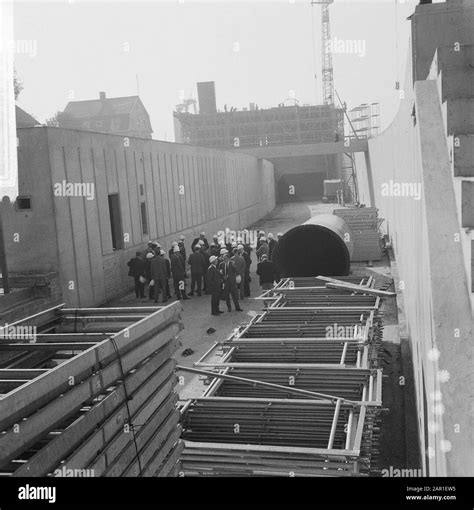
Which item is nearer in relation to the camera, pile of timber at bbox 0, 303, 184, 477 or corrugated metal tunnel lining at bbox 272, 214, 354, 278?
pile of timber at bbox 0, 303, 184, 477

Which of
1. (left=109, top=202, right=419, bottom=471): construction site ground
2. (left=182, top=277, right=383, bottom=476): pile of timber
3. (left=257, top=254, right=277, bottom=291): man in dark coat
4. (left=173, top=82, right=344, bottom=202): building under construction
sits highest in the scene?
(left=173, top=82, right=344, bottom=202): building under construction

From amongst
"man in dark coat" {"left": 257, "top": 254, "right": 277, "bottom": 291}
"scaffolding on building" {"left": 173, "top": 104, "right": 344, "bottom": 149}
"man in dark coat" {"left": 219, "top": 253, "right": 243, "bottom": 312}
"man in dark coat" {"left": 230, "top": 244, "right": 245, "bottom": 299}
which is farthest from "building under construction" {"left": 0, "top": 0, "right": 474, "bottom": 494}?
"scaffolding on building" {"left": 173, "top": 104, "right": 344, "bottom": 149}

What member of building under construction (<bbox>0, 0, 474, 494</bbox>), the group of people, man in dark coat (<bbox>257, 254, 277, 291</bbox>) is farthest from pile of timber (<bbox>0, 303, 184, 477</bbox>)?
man in dark coat (<bbox>257, 254, 277, 291</bbox>)

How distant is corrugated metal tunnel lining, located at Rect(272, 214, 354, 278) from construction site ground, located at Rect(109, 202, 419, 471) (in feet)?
4.60

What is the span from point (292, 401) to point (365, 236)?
50.2 ft

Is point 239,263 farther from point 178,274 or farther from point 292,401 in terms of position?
point 292,401

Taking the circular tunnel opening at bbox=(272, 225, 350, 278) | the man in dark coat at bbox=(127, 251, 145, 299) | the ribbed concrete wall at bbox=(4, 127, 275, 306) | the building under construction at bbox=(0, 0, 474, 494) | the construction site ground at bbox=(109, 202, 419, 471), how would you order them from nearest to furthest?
the building under construction at bbox=(0, 0, 474, 494) → the construction site ground at bbox=(109, 202, 419, 471) → the ribbed concrete wall at bbox=(4, 127, 275, 306) → the circular tunnel opening at bbox=(272, 225, 350, 278) → the man in dark coat at bbox=(127, 251, 145, 299)

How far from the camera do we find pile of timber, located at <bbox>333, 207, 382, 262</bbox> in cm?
2150

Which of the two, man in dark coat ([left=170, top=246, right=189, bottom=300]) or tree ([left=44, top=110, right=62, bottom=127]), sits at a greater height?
tree ([left=44, top=110, right=62, bottom=127])

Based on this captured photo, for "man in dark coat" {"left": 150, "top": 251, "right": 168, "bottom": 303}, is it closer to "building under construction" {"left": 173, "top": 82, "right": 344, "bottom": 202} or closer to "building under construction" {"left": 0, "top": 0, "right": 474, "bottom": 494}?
"building under construction" {"left": 0, "top": 0, "right": 474, "bottom": 494}

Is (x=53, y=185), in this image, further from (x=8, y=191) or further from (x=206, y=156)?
(x=206, y=156)

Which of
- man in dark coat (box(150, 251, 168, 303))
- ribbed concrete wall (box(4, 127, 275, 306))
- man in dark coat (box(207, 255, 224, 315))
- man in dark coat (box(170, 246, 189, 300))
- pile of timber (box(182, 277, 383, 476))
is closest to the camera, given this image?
pile of timber (box(182, 277, 383, 476))

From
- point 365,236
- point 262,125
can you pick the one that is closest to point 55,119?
point 262,125
